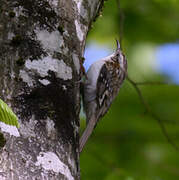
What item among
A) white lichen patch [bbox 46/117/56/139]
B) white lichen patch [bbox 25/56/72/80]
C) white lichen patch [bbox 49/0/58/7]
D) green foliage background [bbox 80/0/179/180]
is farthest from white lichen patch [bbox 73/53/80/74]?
green foliage background [bbox 80/0/179/180]

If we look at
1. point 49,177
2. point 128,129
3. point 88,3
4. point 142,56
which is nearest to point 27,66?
point 49,177

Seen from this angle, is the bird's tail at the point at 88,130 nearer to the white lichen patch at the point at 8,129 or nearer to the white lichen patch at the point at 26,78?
the white lichen patch at the point at 26,78

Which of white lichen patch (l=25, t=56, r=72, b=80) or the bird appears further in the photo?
the bird

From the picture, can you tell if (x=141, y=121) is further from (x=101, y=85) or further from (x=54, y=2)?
(x=54, y=2)

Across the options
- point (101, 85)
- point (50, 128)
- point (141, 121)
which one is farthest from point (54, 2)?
point (141, 121)

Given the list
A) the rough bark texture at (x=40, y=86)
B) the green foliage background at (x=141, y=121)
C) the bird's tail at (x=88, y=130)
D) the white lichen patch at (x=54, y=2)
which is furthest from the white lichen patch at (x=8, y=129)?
the green foliage background at (x=141, y=121)

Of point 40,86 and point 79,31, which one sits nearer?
point 40,86

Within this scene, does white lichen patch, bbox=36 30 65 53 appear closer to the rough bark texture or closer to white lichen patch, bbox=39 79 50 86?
the rough bark texture
